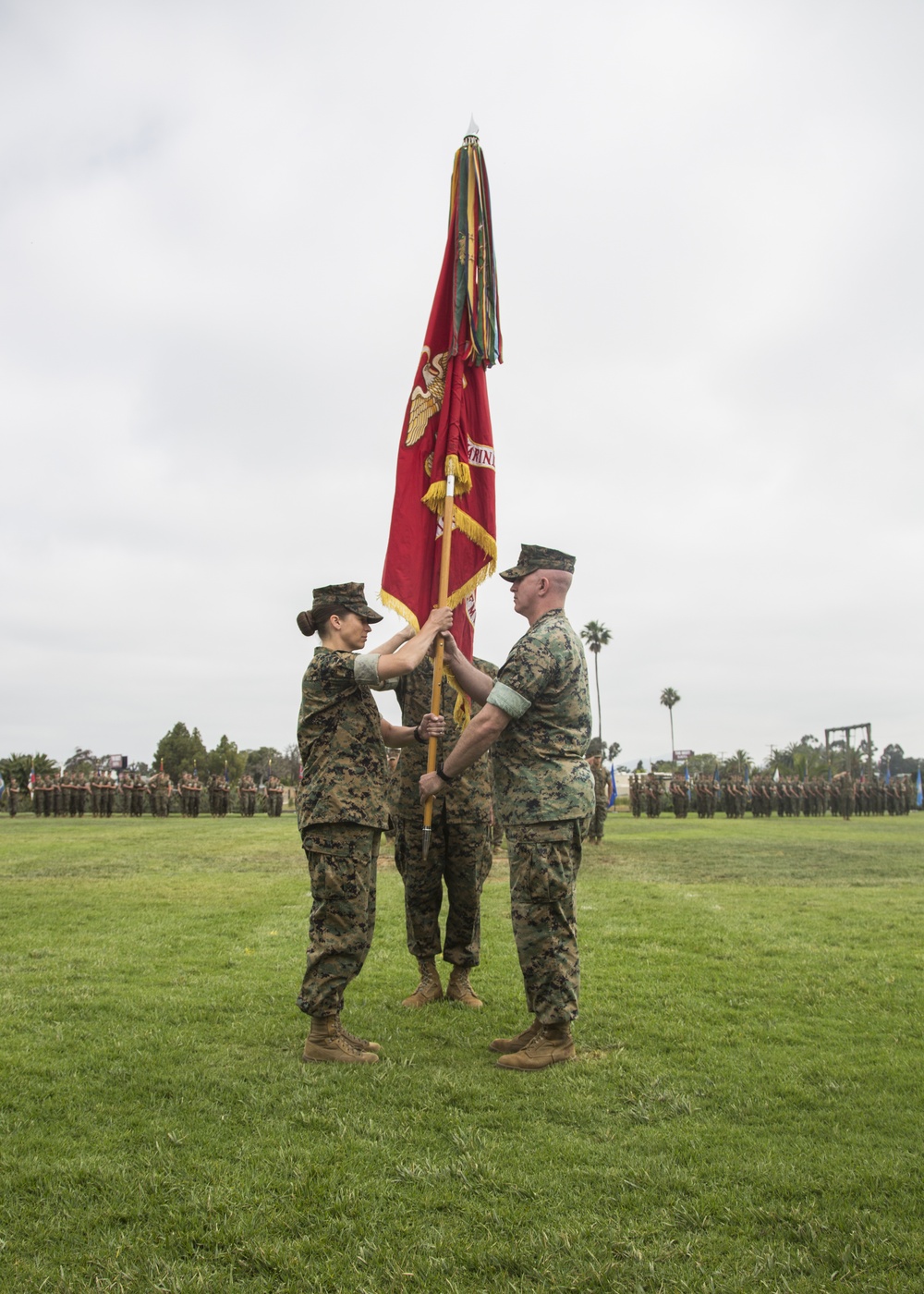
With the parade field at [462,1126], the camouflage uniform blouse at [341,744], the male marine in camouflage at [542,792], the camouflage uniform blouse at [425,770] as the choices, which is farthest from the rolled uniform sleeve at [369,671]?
the parade field at [462,1126]

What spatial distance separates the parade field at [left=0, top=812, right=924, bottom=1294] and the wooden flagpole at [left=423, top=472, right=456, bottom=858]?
1.17m

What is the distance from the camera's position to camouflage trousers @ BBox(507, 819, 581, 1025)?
441cm

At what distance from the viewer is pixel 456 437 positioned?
20.1 ft

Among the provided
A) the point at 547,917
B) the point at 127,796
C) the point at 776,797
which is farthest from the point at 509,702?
the point at 776,797

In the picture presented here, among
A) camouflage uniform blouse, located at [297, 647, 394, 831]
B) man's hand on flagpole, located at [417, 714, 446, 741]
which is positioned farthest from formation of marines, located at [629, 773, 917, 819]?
camouflage uniform blouse, located at [297, 647, 394, 831]

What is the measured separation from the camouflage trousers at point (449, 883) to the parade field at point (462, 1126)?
40 centimetres

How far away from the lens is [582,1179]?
9.80 feet

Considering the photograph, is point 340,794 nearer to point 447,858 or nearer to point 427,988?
point 447,858

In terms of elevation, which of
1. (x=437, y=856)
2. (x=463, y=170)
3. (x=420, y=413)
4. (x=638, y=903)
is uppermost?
(x=463, y=170)

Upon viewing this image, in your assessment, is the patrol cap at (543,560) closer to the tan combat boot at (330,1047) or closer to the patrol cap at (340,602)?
the patrol cap at (340,602)

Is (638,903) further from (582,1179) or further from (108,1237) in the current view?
(108,1237)

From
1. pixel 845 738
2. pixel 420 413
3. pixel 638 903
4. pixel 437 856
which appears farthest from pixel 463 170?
pixel 845 738

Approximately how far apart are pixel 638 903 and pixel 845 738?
43.7 metres

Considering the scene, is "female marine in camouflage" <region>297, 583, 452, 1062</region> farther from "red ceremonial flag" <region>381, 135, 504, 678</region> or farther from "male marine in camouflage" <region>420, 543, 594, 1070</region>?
"red ceremonial flag" <region>381, 135, 504, 678</region>
